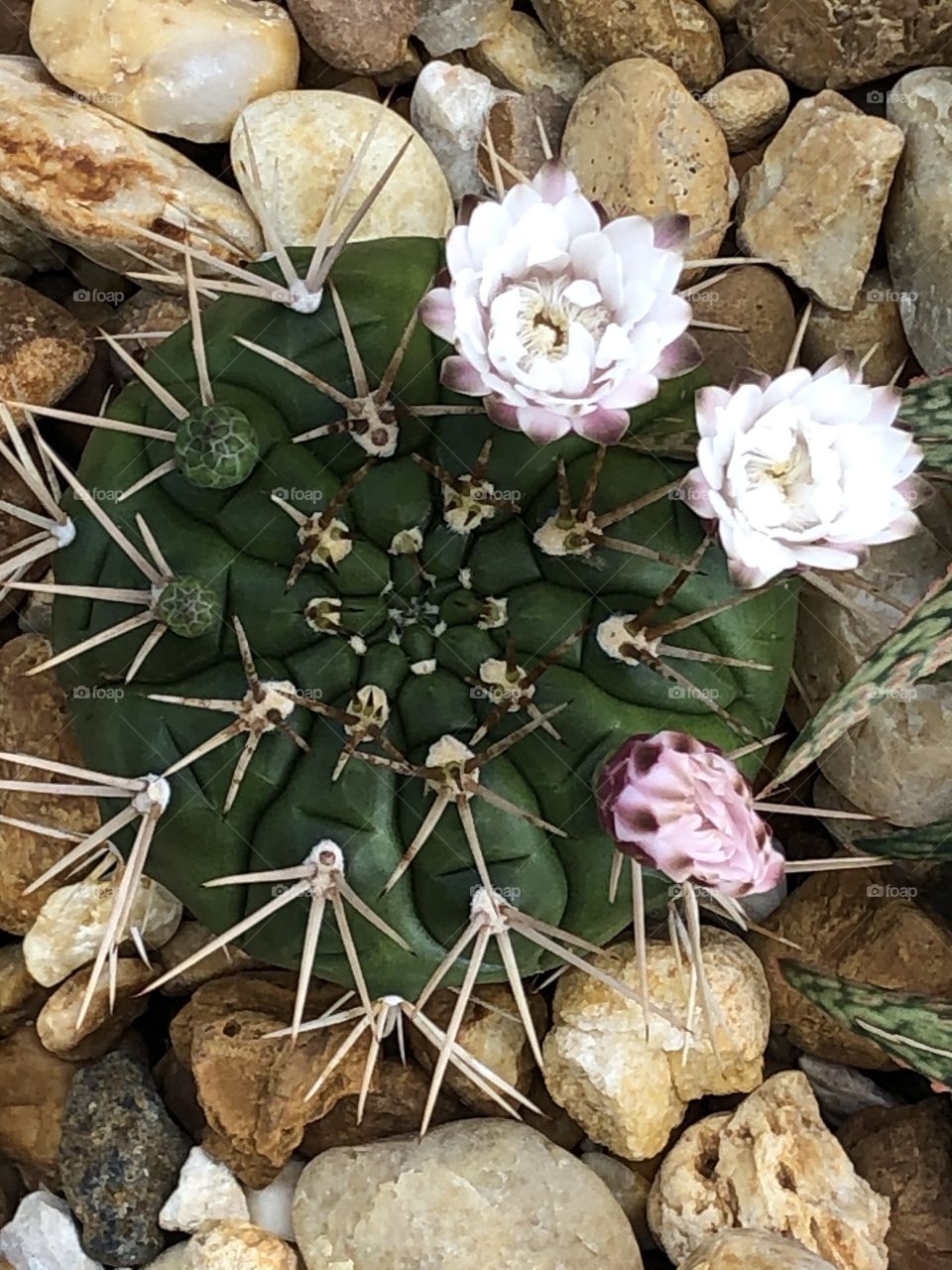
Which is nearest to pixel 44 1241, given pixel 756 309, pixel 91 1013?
pixel 91 1013

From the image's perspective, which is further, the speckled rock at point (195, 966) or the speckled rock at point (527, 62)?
the speckled rock at point (527, 62)

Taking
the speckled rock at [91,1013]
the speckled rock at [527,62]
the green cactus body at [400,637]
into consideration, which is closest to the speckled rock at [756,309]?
the speckled rock at [527,62]

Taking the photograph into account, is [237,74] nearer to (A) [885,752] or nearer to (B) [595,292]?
(B) [595,292]

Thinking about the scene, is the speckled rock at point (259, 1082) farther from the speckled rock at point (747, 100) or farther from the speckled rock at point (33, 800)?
the speckled rock at point (747, 100)

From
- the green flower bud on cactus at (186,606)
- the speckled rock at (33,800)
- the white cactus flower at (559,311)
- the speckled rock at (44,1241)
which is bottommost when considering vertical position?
the speckled rock at (44,1241)

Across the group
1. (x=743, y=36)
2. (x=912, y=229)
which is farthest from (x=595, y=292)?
(x=743, y=36)

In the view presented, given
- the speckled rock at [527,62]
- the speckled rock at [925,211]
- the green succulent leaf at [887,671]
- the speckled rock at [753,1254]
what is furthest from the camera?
the speckled rock at [527,62]
